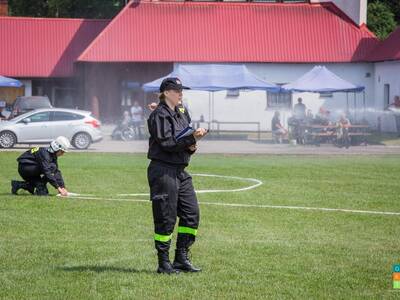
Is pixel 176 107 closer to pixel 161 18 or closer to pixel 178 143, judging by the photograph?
pixel 178 143

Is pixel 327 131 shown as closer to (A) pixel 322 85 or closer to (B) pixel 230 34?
(A) pixel 322 85

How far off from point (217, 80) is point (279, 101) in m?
10.4

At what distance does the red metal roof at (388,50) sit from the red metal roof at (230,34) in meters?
0.73

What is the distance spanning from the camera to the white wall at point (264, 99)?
50750 mm

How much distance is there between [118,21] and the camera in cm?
5194

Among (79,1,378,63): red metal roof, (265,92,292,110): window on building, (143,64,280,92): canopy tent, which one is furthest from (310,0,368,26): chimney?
(143,64,280,92): canopy tent

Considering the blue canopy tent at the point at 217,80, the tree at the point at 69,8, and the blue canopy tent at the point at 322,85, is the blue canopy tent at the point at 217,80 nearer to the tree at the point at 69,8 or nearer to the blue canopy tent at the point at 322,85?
the blue canopy tent at the point at 322,85

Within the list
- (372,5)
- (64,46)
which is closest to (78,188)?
(64,46)

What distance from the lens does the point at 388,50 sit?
48.6m

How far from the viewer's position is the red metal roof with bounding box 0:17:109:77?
5419cm

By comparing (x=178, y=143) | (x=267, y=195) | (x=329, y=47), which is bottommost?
(x=267, y=195)

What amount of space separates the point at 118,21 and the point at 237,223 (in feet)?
129

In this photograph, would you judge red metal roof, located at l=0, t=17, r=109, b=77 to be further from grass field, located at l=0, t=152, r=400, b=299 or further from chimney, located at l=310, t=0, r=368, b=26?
grass field, located at l=0, t=152, r=400, b=299

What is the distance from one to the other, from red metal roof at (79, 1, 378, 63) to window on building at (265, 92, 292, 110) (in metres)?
2.44
